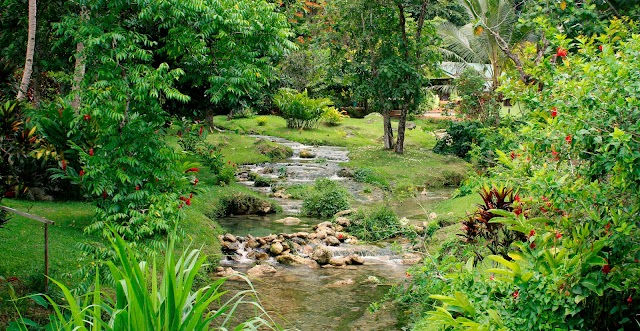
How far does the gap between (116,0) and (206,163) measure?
8879mm

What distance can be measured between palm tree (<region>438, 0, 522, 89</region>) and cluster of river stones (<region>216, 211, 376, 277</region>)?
1238 centimetres

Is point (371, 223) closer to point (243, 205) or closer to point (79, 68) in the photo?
point (243, 205)

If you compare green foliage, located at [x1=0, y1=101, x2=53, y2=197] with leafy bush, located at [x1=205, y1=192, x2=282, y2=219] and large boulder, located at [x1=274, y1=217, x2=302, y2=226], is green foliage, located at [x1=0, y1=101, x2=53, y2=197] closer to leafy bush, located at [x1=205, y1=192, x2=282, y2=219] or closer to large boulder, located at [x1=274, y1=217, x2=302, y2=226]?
leafy bush, located at [x1=205, y1=192, x2=282, y2=219]

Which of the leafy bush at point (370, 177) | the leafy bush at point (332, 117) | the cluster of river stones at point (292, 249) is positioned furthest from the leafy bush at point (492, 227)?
the leafy bush at point (332, 117)

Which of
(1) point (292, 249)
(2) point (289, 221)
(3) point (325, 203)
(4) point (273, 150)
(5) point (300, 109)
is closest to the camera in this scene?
(1) point (292, 249)

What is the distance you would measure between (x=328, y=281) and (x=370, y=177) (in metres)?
8.75

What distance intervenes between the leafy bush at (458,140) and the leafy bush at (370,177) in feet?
14.9

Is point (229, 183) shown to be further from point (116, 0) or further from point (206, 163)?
point (116, 0)

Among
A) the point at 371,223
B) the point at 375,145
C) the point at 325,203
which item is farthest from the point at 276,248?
the point at 375,145

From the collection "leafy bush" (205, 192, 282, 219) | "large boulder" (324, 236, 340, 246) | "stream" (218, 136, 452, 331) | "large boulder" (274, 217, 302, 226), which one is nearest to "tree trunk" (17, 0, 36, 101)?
"stream" (218, 136, 452, 331)

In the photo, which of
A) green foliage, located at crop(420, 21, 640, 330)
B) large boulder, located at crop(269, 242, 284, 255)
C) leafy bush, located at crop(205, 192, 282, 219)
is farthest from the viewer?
leafy bush, located at crop(205, 192, 282, 219)

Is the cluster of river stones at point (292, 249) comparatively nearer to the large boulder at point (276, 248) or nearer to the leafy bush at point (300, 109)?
the large boulder at point (276, 248)

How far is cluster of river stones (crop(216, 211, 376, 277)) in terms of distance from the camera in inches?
414

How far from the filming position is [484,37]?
25.2m
